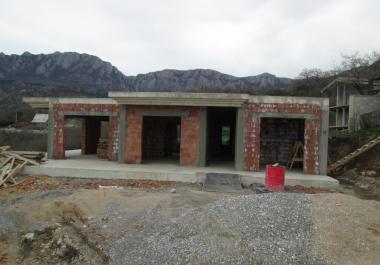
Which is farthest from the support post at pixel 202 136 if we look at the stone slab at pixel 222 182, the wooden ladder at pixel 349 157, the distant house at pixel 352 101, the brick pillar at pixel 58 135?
the distant house at pixel 352 101

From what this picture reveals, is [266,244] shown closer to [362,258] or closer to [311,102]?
[362,258]

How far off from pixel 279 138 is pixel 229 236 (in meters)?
11.6

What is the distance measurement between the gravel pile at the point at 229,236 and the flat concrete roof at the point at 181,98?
676 cm

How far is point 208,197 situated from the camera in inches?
435

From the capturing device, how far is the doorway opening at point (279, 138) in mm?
17922

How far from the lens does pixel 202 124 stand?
15.9 meters

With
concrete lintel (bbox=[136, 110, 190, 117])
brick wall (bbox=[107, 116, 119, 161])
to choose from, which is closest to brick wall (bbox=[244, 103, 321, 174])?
concrete lintel (bbox=[136, 110, 190, 117])

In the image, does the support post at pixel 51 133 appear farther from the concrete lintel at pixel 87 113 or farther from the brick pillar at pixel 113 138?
the brick pillar at pixel 113 138

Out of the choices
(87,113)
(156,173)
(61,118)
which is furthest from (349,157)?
(61,118)

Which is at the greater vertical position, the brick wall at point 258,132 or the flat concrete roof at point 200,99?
the flat concrete roof at point 200,99

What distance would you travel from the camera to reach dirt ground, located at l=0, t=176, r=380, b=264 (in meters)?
6.93

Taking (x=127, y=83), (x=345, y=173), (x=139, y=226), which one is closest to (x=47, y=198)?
(x=139, y=226)

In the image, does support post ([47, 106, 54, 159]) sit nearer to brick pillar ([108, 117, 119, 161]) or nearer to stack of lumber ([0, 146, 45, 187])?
stack of lumber ([0, 146, 45, 187])

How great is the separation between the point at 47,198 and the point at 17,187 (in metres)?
3.00
